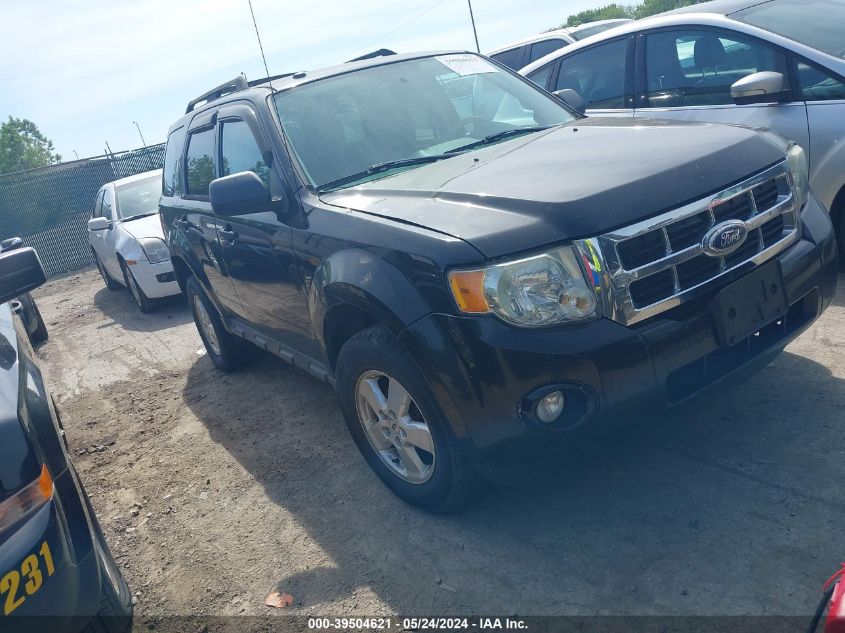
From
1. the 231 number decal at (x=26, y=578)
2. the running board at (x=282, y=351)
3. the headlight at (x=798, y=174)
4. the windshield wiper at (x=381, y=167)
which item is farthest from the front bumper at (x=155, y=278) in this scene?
the headlight at (x=798, y=174)

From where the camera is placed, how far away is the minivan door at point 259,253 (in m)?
3.70

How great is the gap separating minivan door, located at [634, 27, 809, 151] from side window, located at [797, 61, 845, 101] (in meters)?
0.07

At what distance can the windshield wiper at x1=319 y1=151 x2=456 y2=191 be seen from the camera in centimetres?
354

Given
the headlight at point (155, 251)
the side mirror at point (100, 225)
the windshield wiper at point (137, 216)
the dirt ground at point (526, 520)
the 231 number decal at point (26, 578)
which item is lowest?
the dirt ground at point (526, 520)

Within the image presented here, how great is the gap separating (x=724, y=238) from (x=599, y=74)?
3.60 metres

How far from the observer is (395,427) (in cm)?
315

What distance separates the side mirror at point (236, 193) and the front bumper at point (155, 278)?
5.43 meters

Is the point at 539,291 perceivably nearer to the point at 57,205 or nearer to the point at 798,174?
the point at 798,174

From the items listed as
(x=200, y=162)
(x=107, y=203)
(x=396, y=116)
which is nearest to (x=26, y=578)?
(x=396, y=116)

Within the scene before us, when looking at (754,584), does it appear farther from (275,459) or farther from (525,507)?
(275,459)

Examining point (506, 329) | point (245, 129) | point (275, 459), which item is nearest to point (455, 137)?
point (245, 129)

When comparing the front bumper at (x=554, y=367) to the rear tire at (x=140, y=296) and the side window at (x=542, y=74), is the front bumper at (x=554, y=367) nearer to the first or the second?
the side window at (x=542, y=74)

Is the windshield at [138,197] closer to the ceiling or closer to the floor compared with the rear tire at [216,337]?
closer to the ceiling

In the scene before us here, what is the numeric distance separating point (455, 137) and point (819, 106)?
7.91 ft
